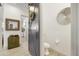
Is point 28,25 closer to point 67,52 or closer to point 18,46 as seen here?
point 18,46

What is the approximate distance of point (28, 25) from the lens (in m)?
1.14

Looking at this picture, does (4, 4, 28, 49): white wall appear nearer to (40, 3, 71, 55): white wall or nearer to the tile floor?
the tile floor

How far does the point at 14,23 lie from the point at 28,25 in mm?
134

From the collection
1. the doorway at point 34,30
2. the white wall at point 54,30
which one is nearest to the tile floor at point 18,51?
the doorway at point 34,30

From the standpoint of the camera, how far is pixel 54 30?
3.70 ft

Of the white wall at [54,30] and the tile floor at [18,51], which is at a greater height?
the white wall at [54,30]

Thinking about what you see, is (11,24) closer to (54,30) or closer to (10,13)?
(10,13)

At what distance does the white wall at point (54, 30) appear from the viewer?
1.13m

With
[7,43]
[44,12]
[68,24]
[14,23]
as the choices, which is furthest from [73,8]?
[7,43]

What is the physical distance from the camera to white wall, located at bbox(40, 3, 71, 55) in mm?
1131

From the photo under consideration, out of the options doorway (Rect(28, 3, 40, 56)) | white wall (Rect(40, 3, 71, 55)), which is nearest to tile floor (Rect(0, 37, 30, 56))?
doorway (Rect(28, 3, 40, 56))

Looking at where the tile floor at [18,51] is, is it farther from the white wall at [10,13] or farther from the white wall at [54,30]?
the white wall at [54,30]

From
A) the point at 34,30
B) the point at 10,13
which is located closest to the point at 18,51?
the point at 34,30

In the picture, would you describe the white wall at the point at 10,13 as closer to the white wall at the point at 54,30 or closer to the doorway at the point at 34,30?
the doorway at the point at 34,30
